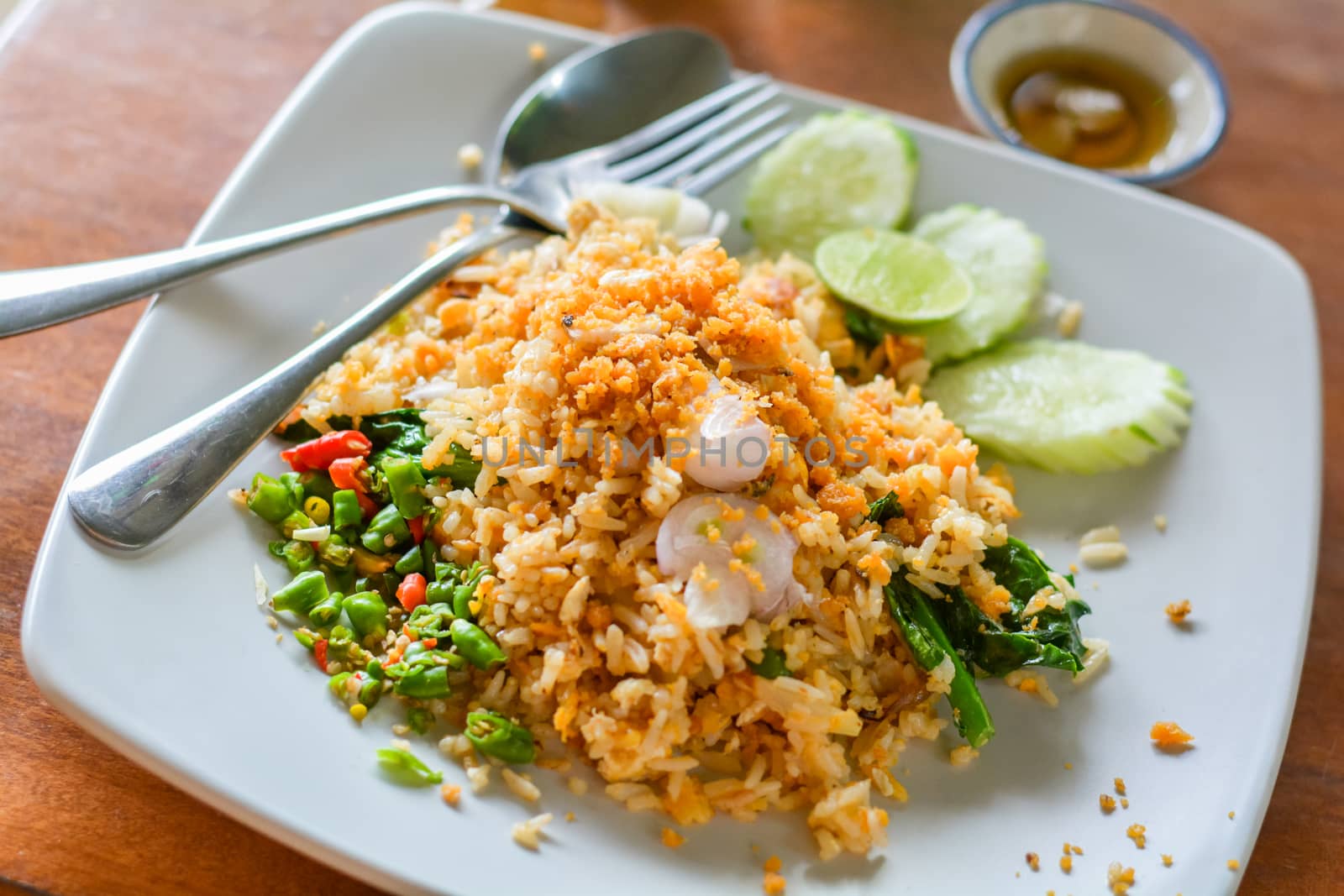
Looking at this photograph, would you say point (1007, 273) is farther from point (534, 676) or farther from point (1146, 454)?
point (534, 676)

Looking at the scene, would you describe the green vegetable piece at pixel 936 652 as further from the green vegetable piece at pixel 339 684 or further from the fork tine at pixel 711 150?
the fork tine at pixel 711 150

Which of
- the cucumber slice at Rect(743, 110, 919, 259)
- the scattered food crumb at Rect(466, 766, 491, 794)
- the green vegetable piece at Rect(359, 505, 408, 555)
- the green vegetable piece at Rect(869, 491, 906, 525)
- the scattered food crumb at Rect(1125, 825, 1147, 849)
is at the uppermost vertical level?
the cucumber slice at Rect(743, 110, 919, 259)

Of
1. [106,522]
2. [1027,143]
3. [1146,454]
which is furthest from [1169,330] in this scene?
[106,522]

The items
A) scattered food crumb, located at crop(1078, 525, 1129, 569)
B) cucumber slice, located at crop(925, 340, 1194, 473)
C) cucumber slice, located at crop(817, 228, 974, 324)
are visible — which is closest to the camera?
scattered food crumb, located at crop(1078, 525, 1129, 569)

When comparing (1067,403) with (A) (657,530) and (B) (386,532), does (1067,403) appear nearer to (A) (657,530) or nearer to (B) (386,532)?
(A) (657,530)

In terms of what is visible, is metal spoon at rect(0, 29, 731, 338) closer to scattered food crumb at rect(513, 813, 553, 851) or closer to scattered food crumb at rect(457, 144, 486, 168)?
scattered food crumb at rect(457, 144, 486, 168)

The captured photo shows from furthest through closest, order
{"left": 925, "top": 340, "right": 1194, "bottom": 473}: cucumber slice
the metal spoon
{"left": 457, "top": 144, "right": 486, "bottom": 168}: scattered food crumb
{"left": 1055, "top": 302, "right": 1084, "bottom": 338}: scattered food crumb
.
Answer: {"left": 457, "top": 144, "right": 486, "bottom": 168}: scattered food crumb, {"left": 1055, "top": 302, "right": 1084, "bottom": 338}: scattered food crumb, {"left": 925, "top": 340, "right": 1194, "bottom": 473}: cucumber slice, the metal spoon

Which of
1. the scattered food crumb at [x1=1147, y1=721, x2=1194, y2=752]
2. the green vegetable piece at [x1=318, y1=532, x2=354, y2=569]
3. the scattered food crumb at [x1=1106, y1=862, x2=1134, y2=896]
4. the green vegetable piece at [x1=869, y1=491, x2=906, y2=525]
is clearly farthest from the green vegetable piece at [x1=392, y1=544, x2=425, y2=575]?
the scattered food crumb at [x1=1147, y1=721, x2=1194, y2=752]

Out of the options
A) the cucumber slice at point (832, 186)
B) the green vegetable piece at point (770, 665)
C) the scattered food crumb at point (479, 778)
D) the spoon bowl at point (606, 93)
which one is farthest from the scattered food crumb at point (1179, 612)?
the spoon bowl at point (606, 93)
